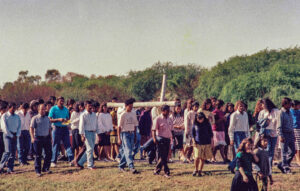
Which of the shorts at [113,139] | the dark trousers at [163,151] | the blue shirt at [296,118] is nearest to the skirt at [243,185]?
the dark trousers at [163,151]

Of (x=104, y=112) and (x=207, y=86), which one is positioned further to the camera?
(x=207, y=86)

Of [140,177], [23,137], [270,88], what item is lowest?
[140,177]

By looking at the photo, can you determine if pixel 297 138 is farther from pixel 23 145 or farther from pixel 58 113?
pixel 23 145

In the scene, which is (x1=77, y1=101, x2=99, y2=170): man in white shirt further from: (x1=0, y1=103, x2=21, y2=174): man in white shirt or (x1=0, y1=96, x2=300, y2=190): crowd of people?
(x1=0, y1=103, x2=21, y2=174): man in white shirt

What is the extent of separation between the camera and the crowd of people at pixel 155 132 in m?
11.1

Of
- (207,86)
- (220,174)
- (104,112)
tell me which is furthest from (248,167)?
(207,86)

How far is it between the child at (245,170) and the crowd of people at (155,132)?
8.4 inches

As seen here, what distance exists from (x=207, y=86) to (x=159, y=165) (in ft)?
128

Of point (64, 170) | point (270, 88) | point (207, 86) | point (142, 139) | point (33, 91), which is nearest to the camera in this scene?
point (64, 170)

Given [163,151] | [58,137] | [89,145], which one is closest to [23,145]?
[58,137]

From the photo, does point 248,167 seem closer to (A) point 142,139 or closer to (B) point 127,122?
(B) point 127,122

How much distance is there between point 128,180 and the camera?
432 inches

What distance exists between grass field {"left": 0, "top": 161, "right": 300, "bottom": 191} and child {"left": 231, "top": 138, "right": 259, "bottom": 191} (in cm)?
181

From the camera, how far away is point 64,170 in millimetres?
12867
